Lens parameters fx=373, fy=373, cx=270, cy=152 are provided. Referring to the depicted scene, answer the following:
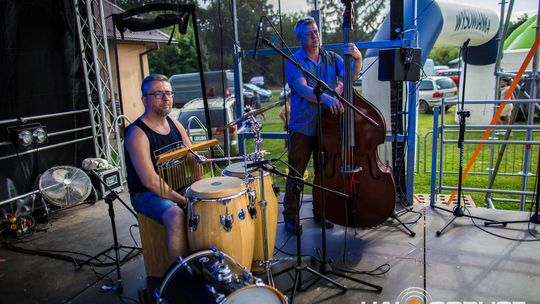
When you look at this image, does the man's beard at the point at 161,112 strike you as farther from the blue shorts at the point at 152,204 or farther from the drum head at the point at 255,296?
the drum head at the point at 255,296

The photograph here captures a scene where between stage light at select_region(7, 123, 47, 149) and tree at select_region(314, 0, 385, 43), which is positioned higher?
tree at select_region(314, 0, 385, 43)

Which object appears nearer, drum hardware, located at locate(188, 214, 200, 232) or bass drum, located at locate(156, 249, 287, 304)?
bass drum, located at locate(156, 249, 287, 304)

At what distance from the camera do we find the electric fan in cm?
433

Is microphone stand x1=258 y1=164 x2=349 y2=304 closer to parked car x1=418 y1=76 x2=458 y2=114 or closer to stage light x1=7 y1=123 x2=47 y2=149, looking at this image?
stage light x1=7 y1=123 x2=47 y2=149

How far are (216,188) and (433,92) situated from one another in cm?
1438

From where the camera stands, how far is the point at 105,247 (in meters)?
3.75

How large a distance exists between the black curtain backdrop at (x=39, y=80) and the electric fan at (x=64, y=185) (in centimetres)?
43

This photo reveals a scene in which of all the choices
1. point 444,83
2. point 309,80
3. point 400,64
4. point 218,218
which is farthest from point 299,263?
point 444,83

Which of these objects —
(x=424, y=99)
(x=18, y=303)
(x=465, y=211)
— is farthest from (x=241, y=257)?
(x=424, y=99)

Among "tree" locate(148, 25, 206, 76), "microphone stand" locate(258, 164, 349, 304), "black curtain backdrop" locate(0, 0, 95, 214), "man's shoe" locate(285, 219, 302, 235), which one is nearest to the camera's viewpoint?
"microphone stand" locate(258, 164, 349, 304)

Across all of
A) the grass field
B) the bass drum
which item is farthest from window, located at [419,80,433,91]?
the bass drum

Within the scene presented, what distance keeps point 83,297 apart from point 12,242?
5.75 ft

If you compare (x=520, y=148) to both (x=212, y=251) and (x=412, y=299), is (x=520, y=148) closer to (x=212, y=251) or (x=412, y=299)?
(x=412, y=299)

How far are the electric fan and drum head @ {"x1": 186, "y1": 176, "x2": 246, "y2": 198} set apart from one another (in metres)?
2.79
